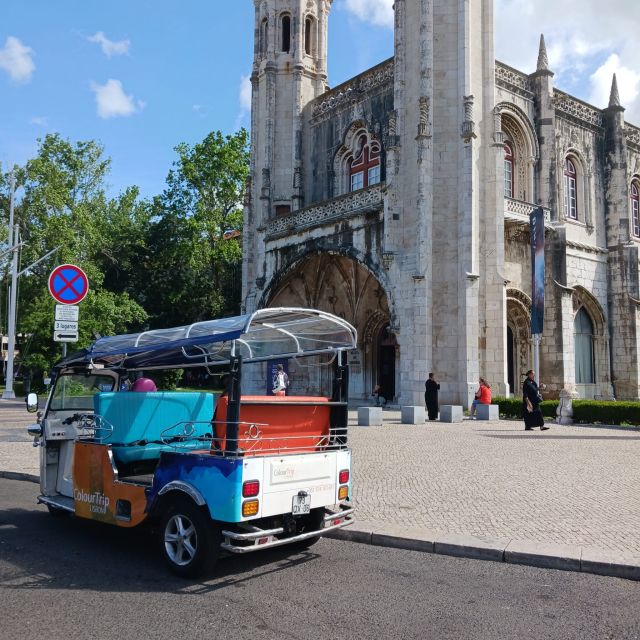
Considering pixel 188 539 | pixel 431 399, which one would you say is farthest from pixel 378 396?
pixel 188 539

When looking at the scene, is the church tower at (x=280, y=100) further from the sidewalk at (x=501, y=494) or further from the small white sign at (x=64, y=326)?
the small white sign at (x=64, y=326)

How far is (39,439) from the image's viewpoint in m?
7.77

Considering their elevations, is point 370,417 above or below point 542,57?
below

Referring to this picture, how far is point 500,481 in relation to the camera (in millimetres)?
9844

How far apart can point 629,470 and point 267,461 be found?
299 inches

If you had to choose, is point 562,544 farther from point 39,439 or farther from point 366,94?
point 366,94

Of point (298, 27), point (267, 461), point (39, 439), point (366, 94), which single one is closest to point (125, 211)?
Result: point (298, 27)

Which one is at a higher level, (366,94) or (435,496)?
(366,94)

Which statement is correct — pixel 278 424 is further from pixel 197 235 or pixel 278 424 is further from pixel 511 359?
pixel 197 235

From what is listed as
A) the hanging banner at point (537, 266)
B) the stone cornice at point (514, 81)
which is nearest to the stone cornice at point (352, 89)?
the stone cornice at point (514, 81)

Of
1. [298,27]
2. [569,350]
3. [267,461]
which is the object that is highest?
[298,27]

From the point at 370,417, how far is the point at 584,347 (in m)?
14.9

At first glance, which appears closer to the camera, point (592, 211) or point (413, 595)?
point (413, 595)

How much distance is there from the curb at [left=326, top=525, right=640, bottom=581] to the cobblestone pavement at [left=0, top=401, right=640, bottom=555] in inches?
8.2
